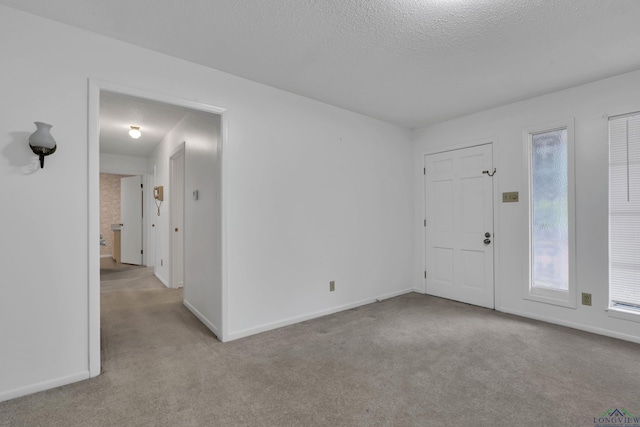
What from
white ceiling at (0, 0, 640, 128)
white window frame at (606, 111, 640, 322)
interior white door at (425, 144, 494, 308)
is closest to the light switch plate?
interior white door at (425, 144, 494, 308)

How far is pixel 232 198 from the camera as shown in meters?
2.92

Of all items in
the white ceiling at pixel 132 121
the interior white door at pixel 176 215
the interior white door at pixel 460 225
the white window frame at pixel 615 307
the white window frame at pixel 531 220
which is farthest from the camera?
the interior white door at pixel 176 215

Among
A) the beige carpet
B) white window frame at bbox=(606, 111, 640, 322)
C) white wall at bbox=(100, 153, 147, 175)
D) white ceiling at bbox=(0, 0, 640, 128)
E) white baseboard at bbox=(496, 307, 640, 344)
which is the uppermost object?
white ceiling at bbox=(0, 0, 640, 128)

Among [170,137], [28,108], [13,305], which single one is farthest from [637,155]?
[170,137]

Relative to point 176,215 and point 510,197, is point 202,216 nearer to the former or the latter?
point 176,215

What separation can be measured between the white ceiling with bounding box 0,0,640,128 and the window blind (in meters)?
0.58

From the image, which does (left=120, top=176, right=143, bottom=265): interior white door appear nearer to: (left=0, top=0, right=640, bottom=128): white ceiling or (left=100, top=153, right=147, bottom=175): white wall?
(left=100, top=153, right=147, bottom=175): white wall

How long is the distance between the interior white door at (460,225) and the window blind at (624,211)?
3.62 feet

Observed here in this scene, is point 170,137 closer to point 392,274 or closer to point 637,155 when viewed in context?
point 392,274

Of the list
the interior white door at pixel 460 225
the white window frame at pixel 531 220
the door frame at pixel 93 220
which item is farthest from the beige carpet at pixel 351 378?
the interior white door at pixel 460 225

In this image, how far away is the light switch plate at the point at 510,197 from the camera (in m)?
3.59

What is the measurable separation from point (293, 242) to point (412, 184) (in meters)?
2.32

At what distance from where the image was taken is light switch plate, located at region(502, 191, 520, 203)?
3.59m

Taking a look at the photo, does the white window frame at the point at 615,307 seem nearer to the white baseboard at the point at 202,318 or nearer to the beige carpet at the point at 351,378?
the beige carpet at the point at 351,378
